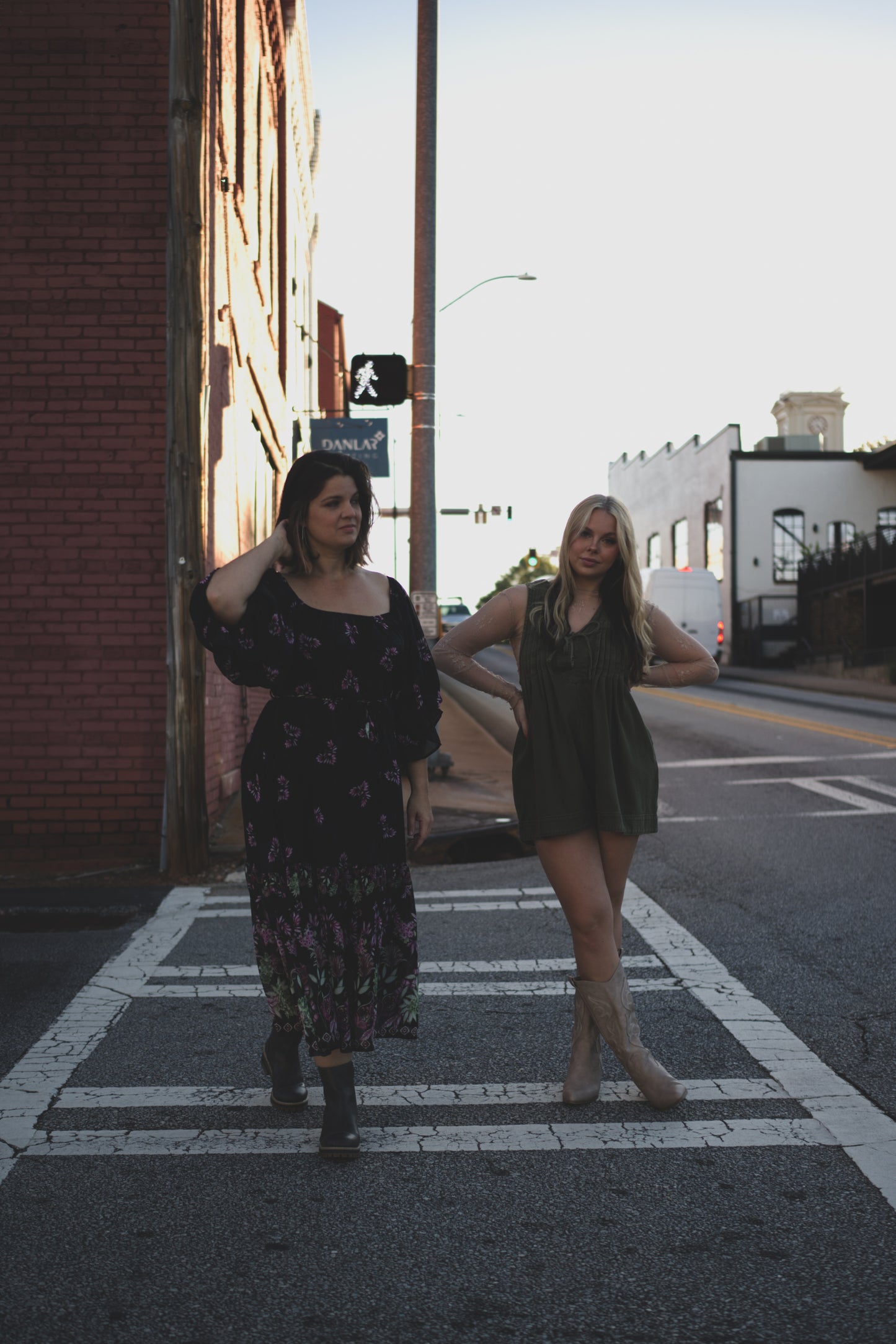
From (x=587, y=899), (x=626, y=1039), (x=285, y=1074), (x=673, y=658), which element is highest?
(x=673, y=658)

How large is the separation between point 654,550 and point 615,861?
5463 centimetres

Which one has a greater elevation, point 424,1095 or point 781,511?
point 781,511

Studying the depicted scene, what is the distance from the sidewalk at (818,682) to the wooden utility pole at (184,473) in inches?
665

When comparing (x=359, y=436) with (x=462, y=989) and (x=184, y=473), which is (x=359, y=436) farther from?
(x=462, y=989)

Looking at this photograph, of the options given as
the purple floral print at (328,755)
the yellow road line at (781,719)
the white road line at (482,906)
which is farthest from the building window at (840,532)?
the purple floral print at (328,755)

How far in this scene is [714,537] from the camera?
4762 centimetres

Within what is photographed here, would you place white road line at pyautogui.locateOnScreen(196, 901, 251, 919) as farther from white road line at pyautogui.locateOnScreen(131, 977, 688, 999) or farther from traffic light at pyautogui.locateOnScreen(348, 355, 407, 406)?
traffic light at pyautogui.locateOnScreen(348, 355, 407, 406)

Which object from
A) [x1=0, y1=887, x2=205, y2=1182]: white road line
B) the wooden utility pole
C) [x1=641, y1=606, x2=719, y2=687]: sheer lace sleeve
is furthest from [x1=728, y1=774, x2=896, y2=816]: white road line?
[x1=641, y1=606, x2=719, y2=687]: sheer lace sleeve

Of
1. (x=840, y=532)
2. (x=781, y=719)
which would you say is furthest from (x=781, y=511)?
(x=781, y=719)

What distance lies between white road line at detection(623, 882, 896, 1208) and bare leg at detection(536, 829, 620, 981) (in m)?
0.74

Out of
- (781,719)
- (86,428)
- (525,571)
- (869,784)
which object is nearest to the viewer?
(86,428)

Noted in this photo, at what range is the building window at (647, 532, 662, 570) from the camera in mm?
56188

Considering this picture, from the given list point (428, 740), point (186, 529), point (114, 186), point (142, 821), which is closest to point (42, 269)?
point (114, 186)

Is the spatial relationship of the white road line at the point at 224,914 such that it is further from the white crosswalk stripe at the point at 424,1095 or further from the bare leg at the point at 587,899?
the bare leg at the point at 587,899
